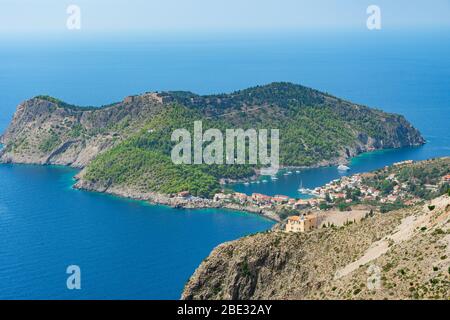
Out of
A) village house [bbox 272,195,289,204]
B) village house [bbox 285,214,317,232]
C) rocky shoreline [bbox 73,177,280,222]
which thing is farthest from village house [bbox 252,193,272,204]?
village house [bbox 285,214,317,232]

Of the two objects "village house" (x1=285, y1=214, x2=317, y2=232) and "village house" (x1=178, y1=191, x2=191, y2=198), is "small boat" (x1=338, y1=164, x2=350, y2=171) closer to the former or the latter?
"village house" (x1=178, y1=191, x2=191, y2=198)

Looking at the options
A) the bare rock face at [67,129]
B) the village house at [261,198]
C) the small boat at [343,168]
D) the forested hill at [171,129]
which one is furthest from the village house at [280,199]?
the bare rock face at [67,129]

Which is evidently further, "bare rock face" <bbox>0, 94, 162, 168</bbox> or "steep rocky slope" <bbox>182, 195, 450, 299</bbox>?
"bare rock face" <bbox>0, 94, 162, 168</bbox>

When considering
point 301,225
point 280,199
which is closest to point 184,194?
point 280,199

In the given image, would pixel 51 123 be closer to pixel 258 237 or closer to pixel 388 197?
pixel 388 197

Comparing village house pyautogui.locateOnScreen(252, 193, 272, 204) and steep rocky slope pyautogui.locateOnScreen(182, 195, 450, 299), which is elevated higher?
steep rocky slope pyautogui.locateOnScreen(182, 195, 450, 299)
